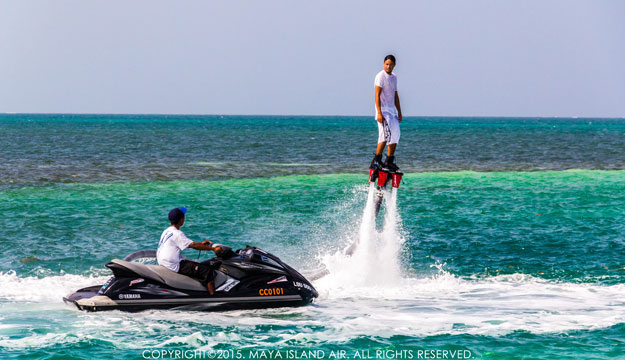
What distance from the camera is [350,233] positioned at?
838 inches

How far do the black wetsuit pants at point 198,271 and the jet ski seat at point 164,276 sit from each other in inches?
3.7

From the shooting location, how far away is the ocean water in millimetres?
10633

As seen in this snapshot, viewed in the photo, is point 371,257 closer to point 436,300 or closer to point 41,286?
point 436,300

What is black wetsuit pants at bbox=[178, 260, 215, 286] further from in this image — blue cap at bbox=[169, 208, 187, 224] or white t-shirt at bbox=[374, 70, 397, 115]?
white t-shirt at bbox=[374, 70, 397, 115]

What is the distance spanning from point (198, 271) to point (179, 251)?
457 mm

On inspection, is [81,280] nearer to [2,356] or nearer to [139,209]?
[2,356]

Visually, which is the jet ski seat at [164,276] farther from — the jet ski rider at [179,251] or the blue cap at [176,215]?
the blue cap at [176,215]

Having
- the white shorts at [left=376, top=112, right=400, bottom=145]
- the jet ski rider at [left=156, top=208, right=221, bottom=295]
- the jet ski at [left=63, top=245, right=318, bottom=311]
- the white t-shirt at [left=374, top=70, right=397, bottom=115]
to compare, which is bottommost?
the jet ski at [left=63, top=245, right=318, bottom=311]

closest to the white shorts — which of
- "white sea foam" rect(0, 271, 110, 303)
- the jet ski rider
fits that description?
the jet ski rider

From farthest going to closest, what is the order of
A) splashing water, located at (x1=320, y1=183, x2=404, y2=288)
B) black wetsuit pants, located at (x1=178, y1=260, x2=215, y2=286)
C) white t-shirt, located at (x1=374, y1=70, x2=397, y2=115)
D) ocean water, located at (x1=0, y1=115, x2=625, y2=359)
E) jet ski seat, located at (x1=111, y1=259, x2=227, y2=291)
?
splashing water, located at (x1=320, y1=183, x2=404, y2=288)
white t-shirt, located at (x1=374, y1=70, x2=397, y2=115)
black wetsuit pants, located at (x1=178, y1=260, x2=215, y2=286)
jet ski seat, located at (x1=111, y1=259, x2=227, y2=291)
ocean water, located at (x1=0, y1=115, x2=625, y2=359)

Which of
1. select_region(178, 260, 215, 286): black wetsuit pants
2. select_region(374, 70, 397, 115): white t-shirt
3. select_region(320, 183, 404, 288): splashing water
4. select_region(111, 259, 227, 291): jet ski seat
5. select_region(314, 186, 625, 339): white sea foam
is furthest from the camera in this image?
select_region(320, 183, 404, 288): splashing water

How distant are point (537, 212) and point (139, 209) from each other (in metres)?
13.4

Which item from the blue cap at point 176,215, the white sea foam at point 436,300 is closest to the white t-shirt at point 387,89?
the white sea foam at point 436,300

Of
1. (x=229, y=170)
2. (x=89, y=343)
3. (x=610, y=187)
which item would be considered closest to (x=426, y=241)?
(x=89, y=343)
